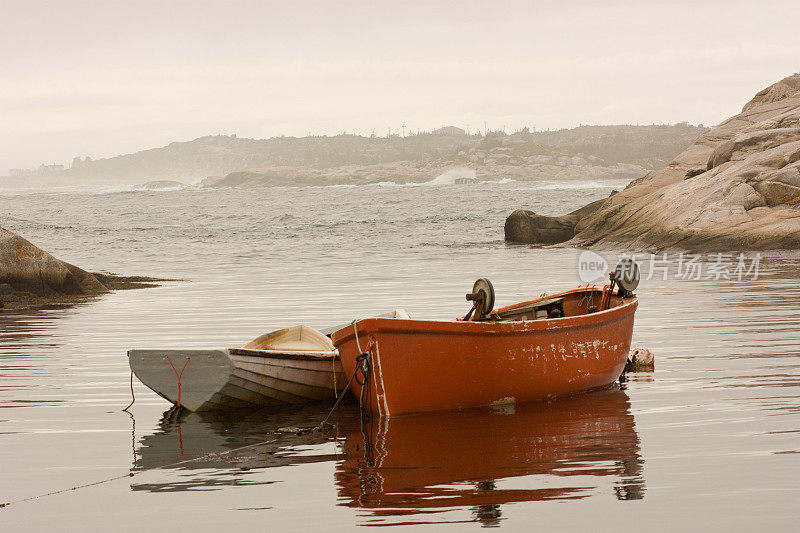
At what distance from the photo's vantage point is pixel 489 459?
346 inches

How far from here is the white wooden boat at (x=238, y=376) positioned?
11.1 meters

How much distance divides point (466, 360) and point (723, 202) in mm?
22828

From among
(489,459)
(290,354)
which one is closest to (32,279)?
(290,354)

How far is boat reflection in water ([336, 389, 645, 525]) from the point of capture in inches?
296

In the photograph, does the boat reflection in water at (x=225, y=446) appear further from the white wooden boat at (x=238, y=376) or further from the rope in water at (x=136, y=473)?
the white wooden boat at (x=238, y=376)

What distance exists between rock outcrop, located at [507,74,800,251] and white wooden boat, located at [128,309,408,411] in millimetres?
20949

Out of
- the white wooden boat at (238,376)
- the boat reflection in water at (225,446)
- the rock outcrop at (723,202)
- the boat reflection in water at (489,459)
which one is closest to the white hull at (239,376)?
the white wooden boat at (238,376)

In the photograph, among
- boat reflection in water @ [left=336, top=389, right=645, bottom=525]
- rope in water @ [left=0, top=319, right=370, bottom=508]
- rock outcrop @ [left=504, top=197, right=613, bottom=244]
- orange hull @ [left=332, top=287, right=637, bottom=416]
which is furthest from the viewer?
rock outcrop @ [left=504, top=197, right=613, bottom=244]

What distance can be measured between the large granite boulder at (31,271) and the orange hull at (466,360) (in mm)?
14148

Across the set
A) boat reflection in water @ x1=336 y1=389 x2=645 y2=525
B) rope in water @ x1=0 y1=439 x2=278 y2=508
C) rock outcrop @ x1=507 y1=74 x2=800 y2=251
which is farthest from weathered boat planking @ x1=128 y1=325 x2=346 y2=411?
rock outcrop @ x1=507 y1=74 x2=800 y2=251

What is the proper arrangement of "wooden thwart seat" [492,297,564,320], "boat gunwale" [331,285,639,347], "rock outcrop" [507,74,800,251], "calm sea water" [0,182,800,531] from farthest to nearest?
1. "rock outcrop" [507,74,800,251]
2. "wooden thwart seat" [492,297,564,320]
3. "boat gunwale" [331,285,639,347]
4. "calm sea water" [0,182,800,531]

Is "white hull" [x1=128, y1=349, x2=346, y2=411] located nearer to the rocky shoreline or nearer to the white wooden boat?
the white wooden boat

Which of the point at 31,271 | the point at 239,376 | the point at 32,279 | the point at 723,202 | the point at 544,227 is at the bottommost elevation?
the point at 239,376

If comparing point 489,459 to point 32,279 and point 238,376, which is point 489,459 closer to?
point 238,376
